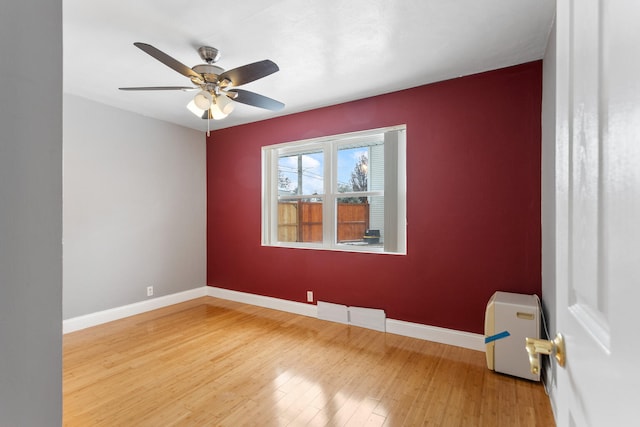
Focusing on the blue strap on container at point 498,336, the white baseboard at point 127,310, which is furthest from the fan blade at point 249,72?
the white baseboard at point 127,310

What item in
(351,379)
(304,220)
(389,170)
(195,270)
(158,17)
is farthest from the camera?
(195,270)

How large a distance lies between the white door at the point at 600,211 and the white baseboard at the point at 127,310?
417cm

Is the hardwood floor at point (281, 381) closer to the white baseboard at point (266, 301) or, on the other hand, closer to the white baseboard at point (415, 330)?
the white baseboard at point (415, 330)

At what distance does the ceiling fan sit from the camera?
6.60 ft

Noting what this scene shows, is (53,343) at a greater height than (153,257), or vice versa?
(53,343)

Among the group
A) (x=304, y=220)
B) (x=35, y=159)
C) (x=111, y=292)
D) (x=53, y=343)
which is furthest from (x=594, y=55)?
(x=111, y=292)

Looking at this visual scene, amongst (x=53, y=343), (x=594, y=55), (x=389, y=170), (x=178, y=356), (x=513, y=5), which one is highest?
(x=513, y=5)

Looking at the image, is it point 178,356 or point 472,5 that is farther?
point 178,356

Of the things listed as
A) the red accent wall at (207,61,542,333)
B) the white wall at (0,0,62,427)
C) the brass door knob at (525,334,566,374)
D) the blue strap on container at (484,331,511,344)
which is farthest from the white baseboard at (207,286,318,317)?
the white wall at (0,0,62,427)

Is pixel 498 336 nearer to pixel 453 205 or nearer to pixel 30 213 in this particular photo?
pixel 453 205

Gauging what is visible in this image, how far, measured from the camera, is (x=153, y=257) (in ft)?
13.0

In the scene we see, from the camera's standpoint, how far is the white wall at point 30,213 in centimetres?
48

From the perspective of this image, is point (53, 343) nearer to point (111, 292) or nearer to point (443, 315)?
point (443, 315)

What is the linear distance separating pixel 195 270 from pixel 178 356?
200cm
